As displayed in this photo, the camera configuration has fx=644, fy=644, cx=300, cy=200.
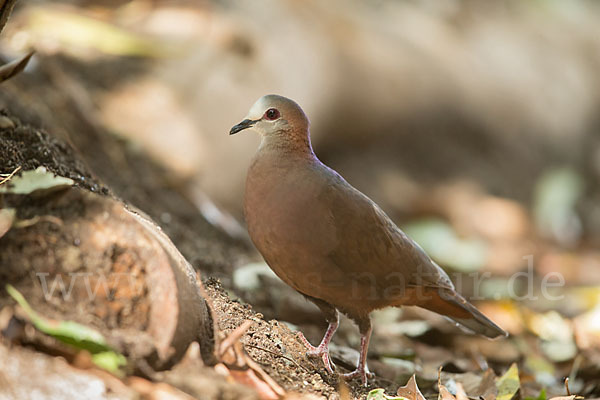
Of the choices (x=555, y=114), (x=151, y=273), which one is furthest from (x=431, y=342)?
(x=555, y=114)

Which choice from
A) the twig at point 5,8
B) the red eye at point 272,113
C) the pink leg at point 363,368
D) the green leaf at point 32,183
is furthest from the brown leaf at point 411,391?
the twig at point 5,8

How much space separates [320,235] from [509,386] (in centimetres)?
128

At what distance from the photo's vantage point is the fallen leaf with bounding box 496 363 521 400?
3207 millimetres

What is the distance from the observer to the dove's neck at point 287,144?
10.5 ft

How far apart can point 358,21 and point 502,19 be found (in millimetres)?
2516

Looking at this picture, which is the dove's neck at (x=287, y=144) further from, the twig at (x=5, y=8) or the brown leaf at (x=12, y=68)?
the twig at (x=5, y=8)

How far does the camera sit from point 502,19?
29.6 ft

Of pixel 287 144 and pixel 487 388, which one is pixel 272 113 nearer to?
pixel 287 144

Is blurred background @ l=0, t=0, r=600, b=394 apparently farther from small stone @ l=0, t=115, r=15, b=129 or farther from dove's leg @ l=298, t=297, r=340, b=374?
small stone @ l=0, t=115, r=15, b=129

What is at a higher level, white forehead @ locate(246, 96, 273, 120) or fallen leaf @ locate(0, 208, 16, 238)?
white forehead @ locate(246, 96, 273, 120)

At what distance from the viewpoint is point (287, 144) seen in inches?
126

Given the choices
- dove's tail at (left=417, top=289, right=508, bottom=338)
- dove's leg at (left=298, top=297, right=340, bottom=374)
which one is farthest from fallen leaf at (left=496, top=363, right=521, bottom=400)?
dove's leg at (left=298, top=297, right=340, bottom=374)

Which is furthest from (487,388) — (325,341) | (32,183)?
(32,183)

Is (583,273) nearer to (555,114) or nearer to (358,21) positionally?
(555,114)
